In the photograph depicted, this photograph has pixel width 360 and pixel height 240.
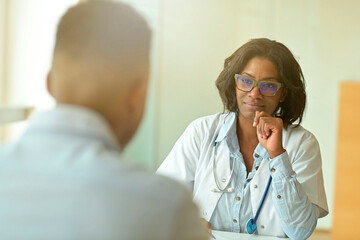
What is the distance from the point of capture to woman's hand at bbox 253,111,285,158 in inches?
51.3

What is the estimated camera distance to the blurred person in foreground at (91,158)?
1.84 ft

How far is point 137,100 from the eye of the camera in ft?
2.10

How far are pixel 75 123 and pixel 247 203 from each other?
2.60 feet

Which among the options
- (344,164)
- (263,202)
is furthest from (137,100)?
(344,164)

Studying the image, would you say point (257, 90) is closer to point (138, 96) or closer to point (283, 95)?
point (283, 95)

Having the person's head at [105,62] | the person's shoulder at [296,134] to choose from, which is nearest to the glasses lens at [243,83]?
the person's shoulder at [296,134]

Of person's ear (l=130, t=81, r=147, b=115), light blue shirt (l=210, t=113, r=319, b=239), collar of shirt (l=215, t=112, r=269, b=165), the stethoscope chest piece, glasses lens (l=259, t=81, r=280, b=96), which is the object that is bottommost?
the stethoscope chest piece

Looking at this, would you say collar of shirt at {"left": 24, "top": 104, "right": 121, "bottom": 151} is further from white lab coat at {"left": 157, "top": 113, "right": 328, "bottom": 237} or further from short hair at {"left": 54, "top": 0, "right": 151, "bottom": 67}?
white lab coat at {"left": 157, "top": 113, "right": 328, "bottom": 237}

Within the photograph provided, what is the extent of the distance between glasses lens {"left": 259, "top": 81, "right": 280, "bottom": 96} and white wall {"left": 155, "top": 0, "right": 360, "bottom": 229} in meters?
0.09

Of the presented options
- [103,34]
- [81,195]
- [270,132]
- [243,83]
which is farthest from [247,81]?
[81,195]

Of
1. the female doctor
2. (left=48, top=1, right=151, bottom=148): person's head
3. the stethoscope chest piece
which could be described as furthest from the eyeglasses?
(left=48, top=1, right=151, bottom=148): person's head

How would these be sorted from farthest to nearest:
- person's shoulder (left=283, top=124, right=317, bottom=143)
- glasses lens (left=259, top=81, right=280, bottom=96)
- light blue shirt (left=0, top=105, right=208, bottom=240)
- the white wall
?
1. person's shoulder (left=283, top=124, right=317, bottom=143)
2. glasses lens (left=259, top=81, right=280, bottom=96)
3. the white wall
4. light blue shirt (left=0, top=105, right=208, bottom=240)

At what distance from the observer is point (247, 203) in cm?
133

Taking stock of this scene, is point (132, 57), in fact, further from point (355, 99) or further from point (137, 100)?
point (355, 99)
